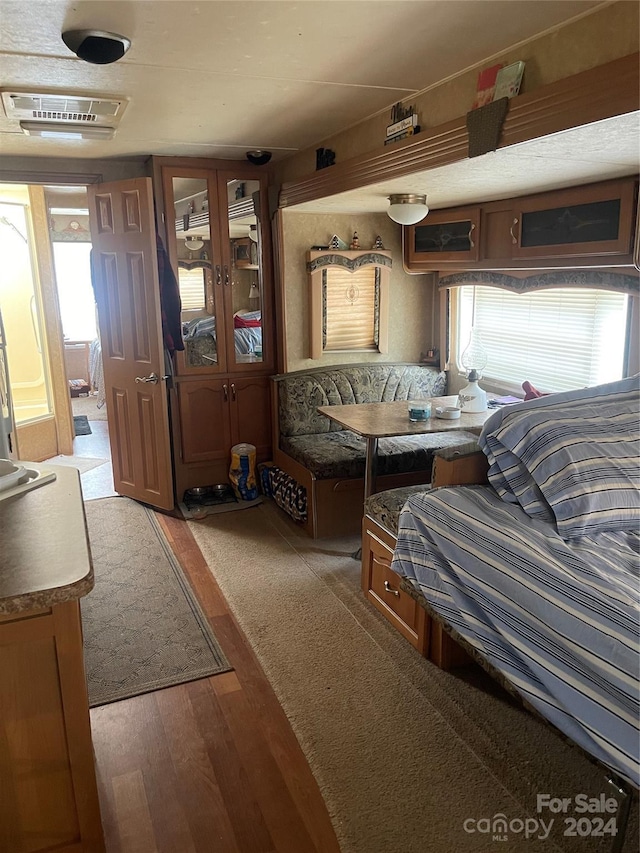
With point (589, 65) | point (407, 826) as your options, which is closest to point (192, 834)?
point (407, 826)

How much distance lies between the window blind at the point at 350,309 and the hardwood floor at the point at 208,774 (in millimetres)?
2482

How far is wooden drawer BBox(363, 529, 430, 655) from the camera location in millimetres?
2615

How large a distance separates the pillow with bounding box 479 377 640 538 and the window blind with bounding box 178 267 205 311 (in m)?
2.49

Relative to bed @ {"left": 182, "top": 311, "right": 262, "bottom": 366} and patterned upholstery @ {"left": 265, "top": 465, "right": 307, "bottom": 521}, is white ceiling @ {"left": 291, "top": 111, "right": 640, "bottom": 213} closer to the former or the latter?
bed @ {"left": 182, "top": 311, "right": 262, "bottom": 366}

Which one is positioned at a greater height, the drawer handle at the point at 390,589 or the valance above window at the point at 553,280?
the valance above window at the point at 553,280

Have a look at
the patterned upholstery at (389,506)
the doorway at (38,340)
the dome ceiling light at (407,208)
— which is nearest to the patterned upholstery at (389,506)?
the patterned upholstery at (389,506)

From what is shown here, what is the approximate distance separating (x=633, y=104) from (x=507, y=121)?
46 centimetres

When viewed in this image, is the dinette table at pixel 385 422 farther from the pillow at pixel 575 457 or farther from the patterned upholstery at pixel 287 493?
the pillow at pixel 575 457

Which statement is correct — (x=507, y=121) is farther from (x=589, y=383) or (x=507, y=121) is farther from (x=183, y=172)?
(x=183, y=172)

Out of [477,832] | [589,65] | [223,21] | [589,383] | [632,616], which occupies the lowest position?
[477,832]

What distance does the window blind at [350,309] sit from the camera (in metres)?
4.37

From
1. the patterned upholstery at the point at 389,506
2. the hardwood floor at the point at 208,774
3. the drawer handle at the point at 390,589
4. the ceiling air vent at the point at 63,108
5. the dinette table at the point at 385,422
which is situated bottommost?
the hardwood floor at the point at 208,774

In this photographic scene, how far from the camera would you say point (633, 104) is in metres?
1.61

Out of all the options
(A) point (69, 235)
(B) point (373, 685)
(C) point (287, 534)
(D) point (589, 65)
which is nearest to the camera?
(D) point (589, 65)
